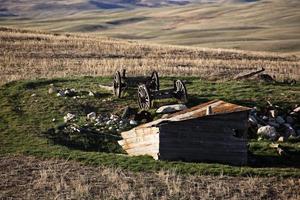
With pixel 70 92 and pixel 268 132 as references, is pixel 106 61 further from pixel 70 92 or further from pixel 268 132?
pixel 268 132

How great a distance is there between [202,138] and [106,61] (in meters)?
22.3

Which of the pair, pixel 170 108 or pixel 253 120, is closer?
pixel 253 120

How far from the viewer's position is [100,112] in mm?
22359

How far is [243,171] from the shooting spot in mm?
15531

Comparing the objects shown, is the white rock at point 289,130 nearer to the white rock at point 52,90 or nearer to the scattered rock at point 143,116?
the scattered rock at point 143,116

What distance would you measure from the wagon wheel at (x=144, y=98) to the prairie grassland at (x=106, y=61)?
7.36m

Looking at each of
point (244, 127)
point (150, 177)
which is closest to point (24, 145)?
point (150, 177)

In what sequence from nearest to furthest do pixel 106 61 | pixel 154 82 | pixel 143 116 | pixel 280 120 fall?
1. pixel 280 120
2. pixel 143 116
3. pixel 154 82
4. pixel 106 61

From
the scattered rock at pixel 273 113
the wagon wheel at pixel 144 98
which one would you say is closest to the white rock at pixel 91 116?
the wagon wheel at pixel 144 98

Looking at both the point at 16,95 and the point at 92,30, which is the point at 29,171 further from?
the point at 92,30

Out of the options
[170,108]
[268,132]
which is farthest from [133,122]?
[268,132]

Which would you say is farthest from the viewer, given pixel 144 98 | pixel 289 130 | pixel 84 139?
pixel 144 98

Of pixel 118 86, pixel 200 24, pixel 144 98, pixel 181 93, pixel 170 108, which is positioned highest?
pixel 200 24

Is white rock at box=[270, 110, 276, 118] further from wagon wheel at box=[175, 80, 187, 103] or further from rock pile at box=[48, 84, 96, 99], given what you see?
rock pile at box=[48, 84, 96, 99]
